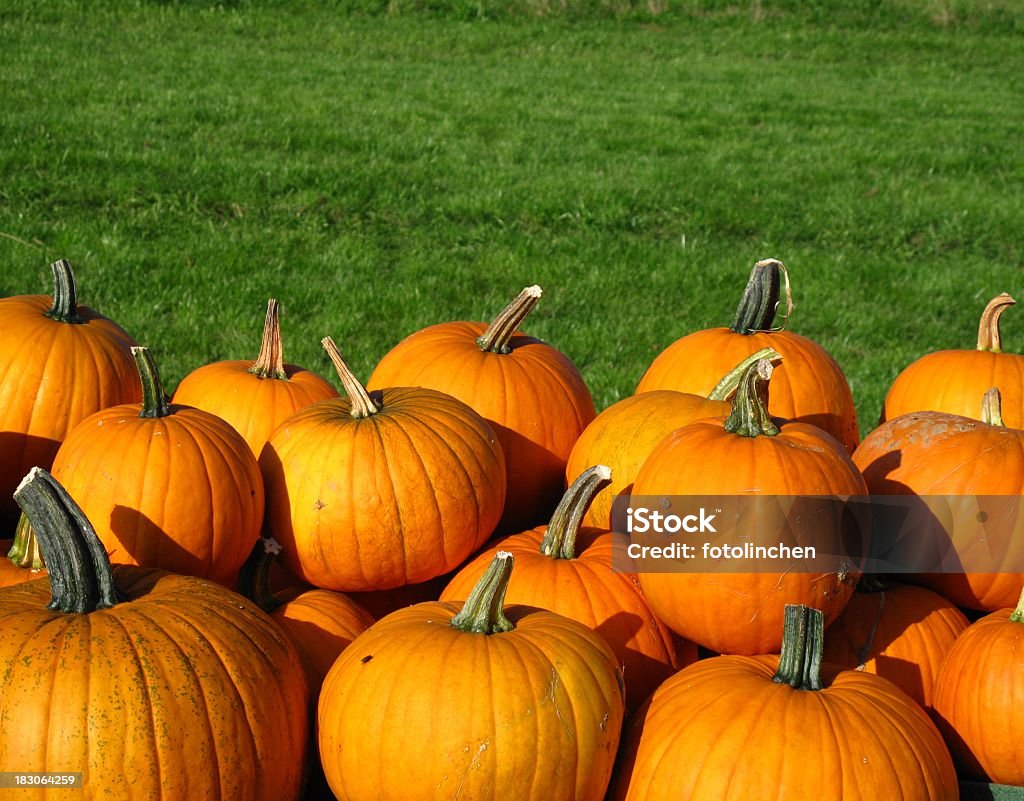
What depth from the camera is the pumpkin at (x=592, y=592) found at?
87.8 inches

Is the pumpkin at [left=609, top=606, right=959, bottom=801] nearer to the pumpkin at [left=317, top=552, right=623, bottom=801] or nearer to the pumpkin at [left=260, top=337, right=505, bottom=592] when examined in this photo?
the pumpkin at [left=317, top=552, right=623, bottom=801]

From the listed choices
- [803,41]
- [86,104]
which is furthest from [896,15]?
[86,104]

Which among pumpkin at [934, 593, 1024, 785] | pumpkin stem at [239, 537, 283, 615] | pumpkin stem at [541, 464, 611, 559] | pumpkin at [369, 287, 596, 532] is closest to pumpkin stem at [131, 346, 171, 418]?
pumpkin stem at [239, 537, 283, 615]

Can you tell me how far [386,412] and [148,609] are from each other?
748 millimetres

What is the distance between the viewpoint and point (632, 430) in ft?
8.45

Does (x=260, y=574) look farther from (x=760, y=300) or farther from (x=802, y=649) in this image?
(x=760, y=300)

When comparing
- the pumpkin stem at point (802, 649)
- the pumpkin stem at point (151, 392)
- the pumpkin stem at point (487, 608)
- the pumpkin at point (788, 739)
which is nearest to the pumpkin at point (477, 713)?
the pumpkin stem at point (487, 608)

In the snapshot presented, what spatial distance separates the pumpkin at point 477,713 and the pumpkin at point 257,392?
38.7 inches

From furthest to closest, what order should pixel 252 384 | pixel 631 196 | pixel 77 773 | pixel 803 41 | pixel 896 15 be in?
pixel 896 15
pixel 803 41
pixel 631 196
pixel 252 384
pixel 77 773

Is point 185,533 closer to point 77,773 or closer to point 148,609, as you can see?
point 148,609

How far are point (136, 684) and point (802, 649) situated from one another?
1.08 meters

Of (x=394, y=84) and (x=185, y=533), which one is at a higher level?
(x=394, y=84)

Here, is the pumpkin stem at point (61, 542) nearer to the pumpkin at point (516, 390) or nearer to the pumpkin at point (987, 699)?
the pumpkin at point (516, 390)

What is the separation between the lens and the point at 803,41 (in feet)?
53.3
